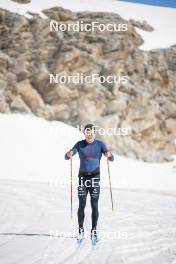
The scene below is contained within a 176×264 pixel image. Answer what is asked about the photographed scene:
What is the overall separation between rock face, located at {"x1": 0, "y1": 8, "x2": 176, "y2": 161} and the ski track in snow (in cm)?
1743

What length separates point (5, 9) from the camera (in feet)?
102

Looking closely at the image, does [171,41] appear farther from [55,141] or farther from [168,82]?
[55,141]

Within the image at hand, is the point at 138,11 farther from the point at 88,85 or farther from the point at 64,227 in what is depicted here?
the point at 64,227

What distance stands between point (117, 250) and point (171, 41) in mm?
33012
